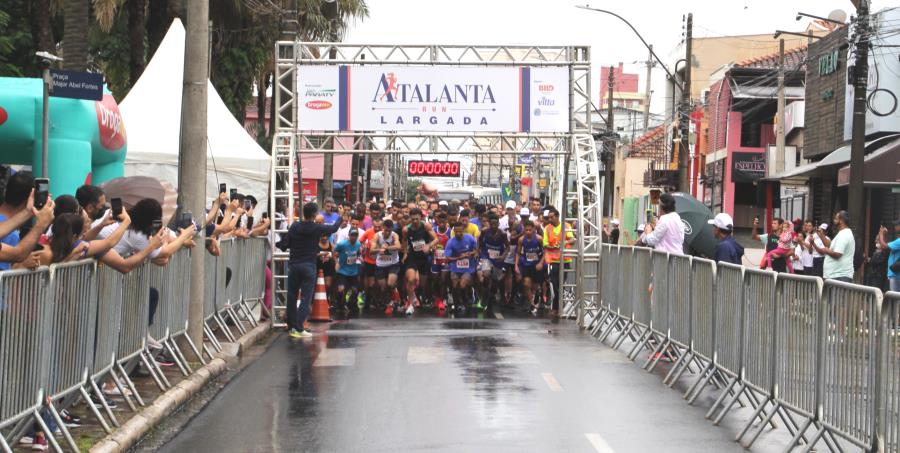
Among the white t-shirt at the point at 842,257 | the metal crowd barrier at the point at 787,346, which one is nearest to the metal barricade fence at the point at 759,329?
the metal crowd barrier at the point at 787,346

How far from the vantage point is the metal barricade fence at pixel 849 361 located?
7609mm

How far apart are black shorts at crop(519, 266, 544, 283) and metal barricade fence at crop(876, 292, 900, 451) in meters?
16.1

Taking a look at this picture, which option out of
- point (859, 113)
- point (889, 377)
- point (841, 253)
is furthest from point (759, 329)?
point (859, 113)

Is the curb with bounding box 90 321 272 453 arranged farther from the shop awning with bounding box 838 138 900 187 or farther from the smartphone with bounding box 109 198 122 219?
the shop awning with bounding box 838 138 900 187

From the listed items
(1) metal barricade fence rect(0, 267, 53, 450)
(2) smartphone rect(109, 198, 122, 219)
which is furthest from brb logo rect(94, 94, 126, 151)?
(1) metal barricade fence rect(0, 267, 53, 450)

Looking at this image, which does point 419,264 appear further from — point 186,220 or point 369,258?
point 186,220

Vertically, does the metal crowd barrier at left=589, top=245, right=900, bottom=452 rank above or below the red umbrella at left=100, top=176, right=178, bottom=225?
below

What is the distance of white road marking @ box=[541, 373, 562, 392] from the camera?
12471mm

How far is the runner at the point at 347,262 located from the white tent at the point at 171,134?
84.8 inches

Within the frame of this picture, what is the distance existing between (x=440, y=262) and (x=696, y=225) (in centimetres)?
477

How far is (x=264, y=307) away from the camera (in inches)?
795

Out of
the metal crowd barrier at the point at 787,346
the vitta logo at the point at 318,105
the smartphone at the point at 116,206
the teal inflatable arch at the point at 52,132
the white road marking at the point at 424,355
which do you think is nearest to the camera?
the metal crowd barrier at the point at 787,346

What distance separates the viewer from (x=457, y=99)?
22250mm

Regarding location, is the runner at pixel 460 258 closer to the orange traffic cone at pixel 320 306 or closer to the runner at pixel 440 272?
the runner at pixel 440 272
